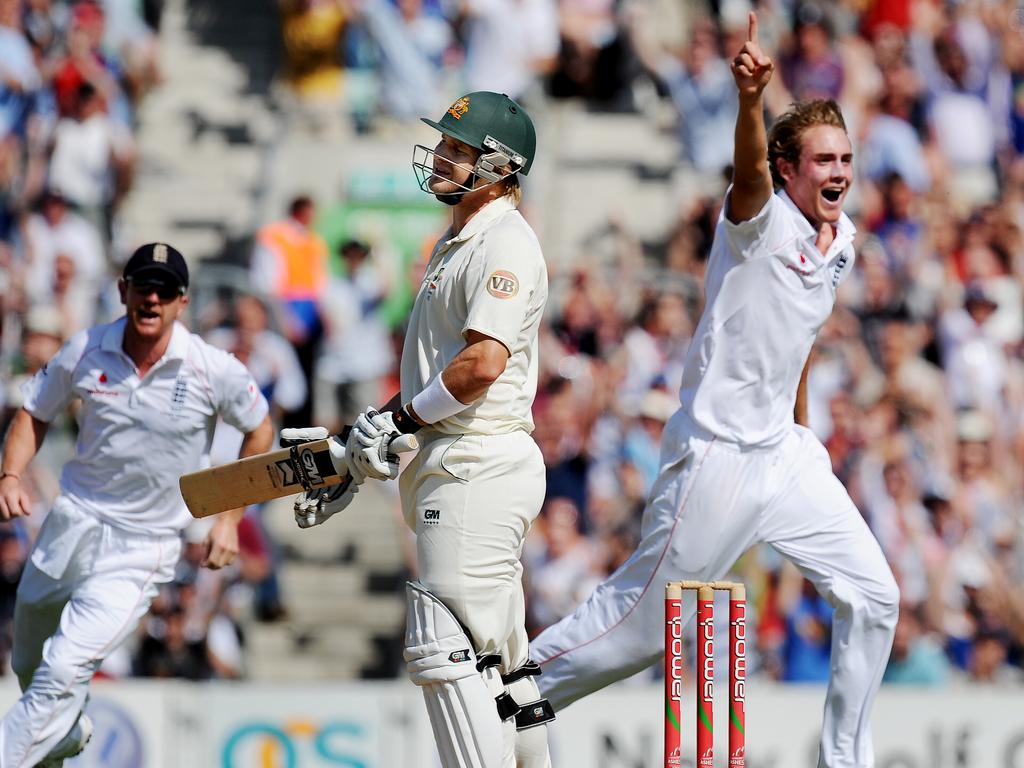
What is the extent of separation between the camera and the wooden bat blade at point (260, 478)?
5.74m

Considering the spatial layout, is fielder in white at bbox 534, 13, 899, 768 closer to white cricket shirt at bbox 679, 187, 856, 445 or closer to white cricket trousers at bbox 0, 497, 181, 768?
white cricket shirt at bbox 679, 187, 856, 445

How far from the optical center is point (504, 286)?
18.3 ft

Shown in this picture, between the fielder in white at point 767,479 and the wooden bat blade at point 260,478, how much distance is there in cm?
118

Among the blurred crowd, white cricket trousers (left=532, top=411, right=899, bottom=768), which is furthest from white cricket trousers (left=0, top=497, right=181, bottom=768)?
the blurred crowd

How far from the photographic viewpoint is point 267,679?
11.2 metres

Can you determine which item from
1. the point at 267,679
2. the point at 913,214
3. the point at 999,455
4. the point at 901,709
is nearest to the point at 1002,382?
the point at 999,455

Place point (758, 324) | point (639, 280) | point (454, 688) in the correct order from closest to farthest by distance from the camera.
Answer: point (454, 688) → point (758, 324) → point (639, 280)

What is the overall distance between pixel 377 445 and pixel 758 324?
1.44 meters

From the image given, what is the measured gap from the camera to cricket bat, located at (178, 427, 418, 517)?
18.8 ft

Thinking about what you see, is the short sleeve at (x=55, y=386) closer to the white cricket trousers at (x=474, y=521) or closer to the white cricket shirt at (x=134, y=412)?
the white cricket shirt at (x=134, y=412)

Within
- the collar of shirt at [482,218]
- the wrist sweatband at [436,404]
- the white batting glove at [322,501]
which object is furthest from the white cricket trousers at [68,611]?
the collar of shirt at [482,218]

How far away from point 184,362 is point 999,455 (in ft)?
21.2

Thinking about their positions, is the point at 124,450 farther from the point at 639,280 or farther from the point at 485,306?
the point at 639,280

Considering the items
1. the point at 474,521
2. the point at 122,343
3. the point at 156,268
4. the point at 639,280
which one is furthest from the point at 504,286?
the point at 639,280
